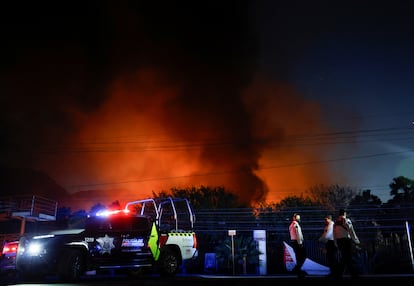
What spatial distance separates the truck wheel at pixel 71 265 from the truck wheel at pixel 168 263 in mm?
2520

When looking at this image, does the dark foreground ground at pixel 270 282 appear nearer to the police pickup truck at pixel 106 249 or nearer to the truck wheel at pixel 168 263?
the police pickup truck at pixel 106 249

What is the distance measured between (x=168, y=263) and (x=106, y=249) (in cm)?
217

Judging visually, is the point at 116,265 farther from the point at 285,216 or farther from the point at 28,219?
the point at 285,216

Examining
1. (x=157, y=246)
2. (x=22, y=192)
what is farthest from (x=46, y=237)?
(x=22, y=192)

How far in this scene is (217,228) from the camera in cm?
2970

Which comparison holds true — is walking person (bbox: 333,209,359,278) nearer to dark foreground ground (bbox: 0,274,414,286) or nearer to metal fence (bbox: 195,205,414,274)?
dark foreground ground (bbox: 0,274,414,286)

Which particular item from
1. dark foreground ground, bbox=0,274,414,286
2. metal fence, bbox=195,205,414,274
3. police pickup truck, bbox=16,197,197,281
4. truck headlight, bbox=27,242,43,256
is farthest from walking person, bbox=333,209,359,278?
metal fence, bbox=195,205,414,274

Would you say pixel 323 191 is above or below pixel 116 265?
above

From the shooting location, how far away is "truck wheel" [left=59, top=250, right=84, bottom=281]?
1087cm

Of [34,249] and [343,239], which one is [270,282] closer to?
[343,239]

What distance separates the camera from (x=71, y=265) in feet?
Answer: 36.0

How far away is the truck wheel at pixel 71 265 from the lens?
10.9 m

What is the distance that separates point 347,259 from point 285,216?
75.5 ft

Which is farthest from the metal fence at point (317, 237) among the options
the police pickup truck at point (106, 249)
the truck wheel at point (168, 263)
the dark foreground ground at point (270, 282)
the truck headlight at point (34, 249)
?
the truck headlight at point (34, 249)
